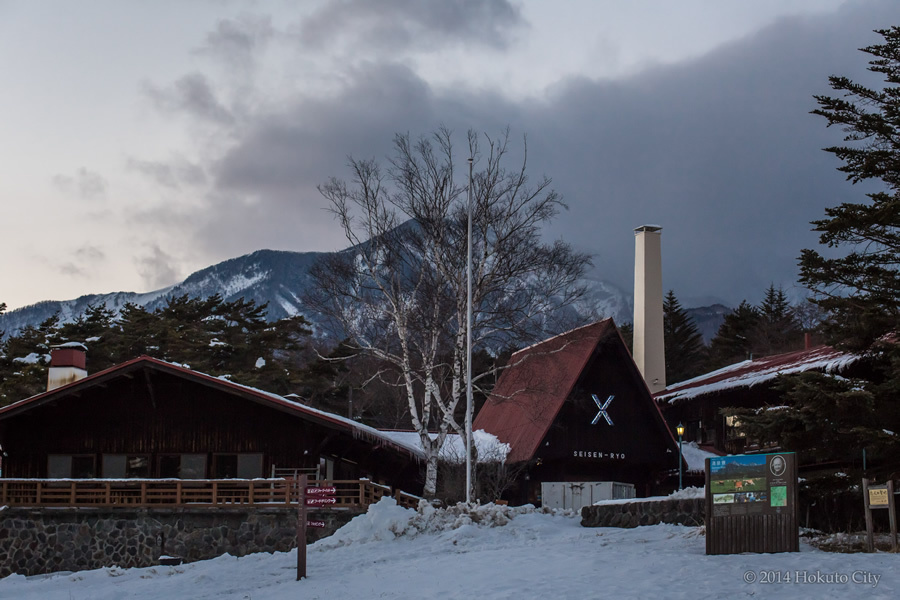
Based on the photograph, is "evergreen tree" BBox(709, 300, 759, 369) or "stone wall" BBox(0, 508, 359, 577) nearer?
"stone wall" BBox(0, 508, 359, 577)

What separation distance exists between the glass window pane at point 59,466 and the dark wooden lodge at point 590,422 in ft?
47.3

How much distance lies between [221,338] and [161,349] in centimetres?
387

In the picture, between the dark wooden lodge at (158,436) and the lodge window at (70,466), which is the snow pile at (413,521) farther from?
the lodge window at (70,466)

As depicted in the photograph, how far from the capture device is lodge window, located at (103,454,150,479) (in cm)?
3319

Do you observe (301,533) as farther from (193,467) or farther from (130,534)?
(193,467)

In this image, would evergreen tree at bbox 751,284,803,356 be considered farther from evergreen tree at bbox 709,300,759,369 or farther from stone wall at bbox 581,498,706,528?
stone wall at bbox 581,498,706,528

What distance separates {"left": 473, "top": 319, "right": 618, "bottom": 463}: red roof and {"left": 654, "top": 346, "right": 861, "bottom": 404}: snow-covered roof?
397 centimetres

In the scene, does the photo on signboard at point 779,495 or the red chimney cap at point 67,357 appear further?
the red chimney cap at point 67,357

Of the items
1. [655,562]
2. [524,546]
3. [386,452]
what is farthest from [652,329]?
[655,562]

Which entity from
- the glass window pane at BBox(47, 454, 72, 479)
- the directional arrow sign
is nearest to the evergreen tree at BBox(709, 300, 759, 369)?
the glass window pane at BBox(47, 454, 72, 479)

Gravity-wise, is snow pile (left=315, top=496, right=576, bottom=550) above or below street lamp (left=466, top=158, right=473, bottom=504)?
below

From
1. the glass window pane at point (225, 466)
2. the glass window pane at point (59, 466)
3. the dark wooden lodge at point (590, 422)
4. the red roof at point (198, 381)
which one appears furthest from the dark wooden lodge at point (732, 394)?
the glass window pane at point (59, 466)

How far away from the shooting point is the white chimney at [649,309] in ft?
159

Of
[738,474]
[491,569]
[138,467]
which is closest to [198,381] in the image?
[138,467]
